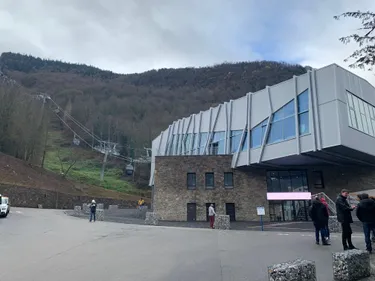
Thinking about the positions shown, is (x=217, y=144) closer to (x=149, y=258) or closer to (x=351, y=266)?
(x=149, y=258)

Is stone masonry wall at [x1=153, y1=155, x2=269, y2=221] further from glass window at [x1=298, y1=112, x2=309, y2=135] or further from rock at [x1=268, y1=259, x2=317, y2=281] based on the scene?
rock at [x1=268, y1=259, x2=317, y2=281]

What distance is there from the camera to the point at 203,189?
29.4m

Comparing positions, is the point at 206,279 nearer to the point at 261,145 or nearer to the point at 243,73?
the point at 261,145

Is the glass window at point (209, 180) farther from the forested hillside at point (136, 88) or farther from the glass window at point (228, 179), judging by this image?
the forested hillside at point (136, 88)

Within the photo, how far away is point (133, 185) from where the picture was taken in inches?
2525

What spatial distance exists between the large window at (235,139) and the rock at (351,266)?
23739 millimetres

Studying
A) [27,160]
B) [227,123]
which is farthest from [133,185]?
[227,123]

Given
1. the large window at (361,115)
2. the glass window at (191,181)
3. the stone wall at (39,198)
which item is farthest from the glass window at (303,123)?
the stone wall at (39,198)

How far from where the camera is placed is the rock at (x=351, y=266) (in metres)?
5.86

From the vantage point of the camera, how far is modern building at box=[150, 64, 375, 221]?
2230 centimetres

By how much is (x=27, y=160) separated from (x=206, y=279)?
174ft

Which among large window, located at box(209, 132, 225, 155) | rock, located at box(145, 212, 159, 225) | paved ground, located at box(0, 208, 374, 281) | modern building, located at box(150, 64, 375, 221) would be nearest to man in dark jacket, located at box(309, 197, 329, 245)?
paved ground, located at box(0, 208, 374, 281)

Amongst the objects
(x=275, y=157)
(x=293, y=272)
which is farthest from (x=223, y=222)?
(x=293, y=272)

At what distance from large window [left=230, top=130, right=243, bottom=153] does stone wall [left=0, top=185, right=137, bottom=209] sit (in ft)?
88.2
